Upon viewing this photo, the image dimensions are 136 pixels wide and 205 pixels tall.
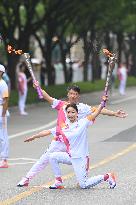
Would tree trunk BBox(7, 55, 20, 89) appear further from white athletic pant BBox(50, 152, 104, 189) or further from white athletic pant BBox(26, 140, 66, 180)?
white athletic pant BBox(50, 152, 104, 189)

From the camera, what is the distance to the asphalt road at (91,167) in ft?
37.5

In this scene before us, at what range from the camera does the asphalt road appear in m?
11.4

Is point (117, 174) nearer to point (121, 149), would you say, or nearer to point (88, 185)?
point (88, 185)

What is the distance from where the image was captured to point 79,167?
1207 cm

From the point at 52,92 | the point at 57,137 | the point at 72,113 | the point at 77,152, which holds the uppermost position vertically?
the point at 72,113

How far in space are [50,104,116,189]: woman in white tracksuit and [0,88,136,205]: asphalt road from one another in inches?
6.5

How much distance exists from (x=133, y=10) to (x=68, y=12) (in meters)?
4.55

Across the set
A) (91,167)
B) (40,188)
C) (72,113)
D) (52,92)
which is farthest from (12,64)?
(72,113)

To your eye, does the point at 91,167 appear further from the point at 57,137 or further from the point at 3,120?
the point at 57,137

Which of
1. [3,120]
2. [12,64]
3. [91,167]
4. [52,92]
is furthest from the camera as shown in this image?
[12,64]

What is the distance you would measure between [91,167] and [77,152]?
10.1ft

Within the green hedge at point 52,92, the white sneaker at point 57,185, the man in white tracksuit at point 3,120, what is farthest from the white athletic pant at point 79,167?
the green hedge at point 52,92

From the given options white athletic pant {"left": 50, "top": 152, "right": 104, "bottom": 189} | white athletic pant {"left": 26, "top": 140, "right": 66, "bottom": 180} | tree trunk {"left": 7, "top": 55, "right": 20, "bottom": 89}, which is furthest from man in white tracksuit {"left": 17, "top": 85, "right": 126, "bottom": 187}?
tree trunk {"left": 7, "top": 55, "right": 20, "bottom": 89}

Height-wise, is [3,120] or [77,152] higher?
[77,152]
